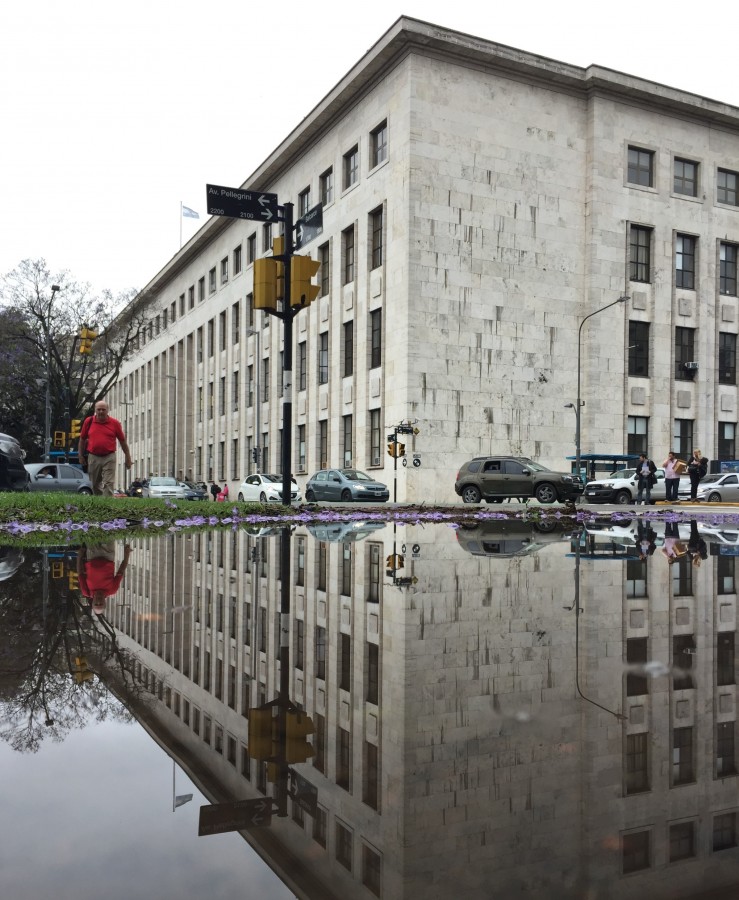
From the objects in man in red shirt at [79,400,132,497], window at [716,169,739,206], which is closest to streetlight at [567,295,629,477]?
window at [716,169,739,206]

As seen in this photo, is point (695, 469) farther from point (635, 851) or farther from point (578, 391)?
point (635, 851)

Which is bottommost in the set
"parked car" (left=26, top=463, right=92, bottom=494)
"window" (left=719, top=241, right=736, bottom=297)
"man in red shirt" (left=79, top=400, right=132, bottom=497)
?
"parked car" (left=26, top=463, right=92, bottom=494)

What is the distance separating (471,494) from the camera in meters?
33.3

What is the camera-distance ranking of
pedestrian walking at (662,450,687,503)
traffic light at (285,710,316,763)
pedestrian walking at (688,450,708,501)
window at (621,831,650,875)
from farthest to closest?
pedestrian walking at (688,450,708,501)
pedestrian walking at (662,450,687,503)
traffic light at (285,710,316,763)
window at (621,831,650,875)

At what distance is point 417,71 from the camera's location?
132ft

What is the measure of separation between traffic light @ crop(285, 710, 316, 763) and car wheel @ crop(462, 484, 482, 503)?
29920 mm

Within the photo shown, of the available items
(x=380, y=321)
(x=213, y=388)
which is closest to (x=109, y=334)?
(x=380, y=321)

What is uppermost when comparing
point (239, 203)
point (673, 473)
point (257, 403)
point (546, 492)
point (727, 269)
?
point (727, 269)

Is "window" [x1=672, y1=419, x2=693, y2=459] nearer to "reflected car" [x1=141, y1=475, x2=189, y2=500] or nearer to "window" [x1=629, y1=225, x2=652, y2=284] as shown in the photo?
"window" [x1=629, y1=225, x2=652, y2=284]

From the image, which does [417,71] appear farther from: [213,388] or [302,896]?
[302,896]

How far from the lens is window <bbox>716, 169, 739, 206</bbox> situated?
48.3 meters

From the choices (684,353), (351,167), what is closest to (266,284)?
(351,167)

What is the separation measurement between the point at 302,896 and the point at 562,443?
4204 centimetres

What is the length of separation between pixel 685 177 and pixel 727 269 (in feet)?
18.4
